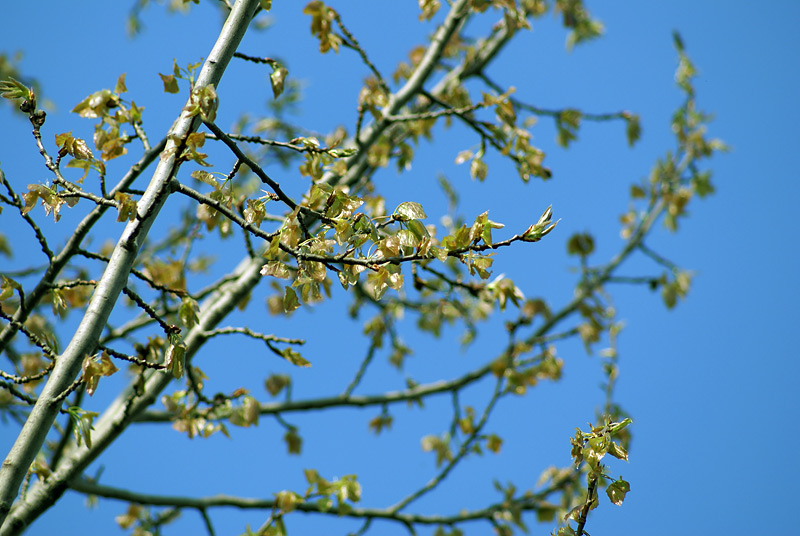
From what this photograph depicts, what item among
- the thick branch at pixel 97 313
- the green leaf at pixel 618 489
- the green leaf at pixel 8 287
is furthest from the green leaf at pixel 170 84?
the green leaf at pixel 618 489

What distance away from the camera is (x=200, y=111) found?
1.70 meters

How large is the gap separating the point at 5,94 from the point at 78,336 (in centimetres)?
77

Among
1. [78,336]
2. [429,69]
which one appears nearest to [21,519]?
[78,336]

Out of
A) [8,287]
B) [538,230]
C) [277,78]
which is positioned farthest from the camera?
[277,78]

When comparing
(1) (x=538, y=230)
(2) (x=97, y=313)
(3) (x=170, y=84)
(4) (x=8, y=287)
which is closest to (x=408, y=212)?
(1) (x=538, y=230)

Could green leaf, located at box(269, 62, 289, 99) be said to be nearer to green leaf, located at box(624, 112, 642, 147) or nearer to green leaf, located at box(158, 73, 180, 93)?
green leaf, located at box(158, 73, 180, 93)

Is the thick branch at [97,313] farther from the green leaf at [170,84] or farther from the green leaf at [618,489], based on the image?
the green leaf at [618,489]

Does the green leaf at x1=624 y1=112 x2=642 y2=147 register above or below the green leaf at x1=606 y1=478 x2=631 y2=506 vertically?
above

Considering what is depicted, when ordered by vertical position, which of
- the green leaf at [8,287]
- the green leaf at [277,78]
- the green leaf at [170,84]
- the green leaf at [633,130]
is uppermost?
the green leaf at [633,130]

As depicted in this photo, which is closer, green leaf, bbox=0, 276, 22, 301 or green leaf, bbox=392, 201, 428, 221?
green leaf, bbox=392, 201, 428, 221

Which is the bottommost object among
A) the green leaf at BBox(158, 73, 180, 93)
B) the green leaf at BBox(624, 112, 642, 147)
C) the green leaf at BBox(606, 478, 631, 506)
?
the green leaf at BBox(606, 478, 631, 506)

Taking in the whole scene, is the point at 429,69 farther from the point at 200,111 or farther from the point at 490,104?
the point at 200,111

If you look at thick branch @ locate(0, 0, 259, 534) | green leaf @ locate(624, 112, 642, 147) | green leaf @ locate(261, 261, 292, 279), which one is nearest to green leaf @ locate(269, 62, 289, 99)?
thick branch @ locate(0, 0, 259, 534)

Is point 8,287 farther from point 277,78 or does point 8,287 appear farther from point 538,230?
point 538,230
